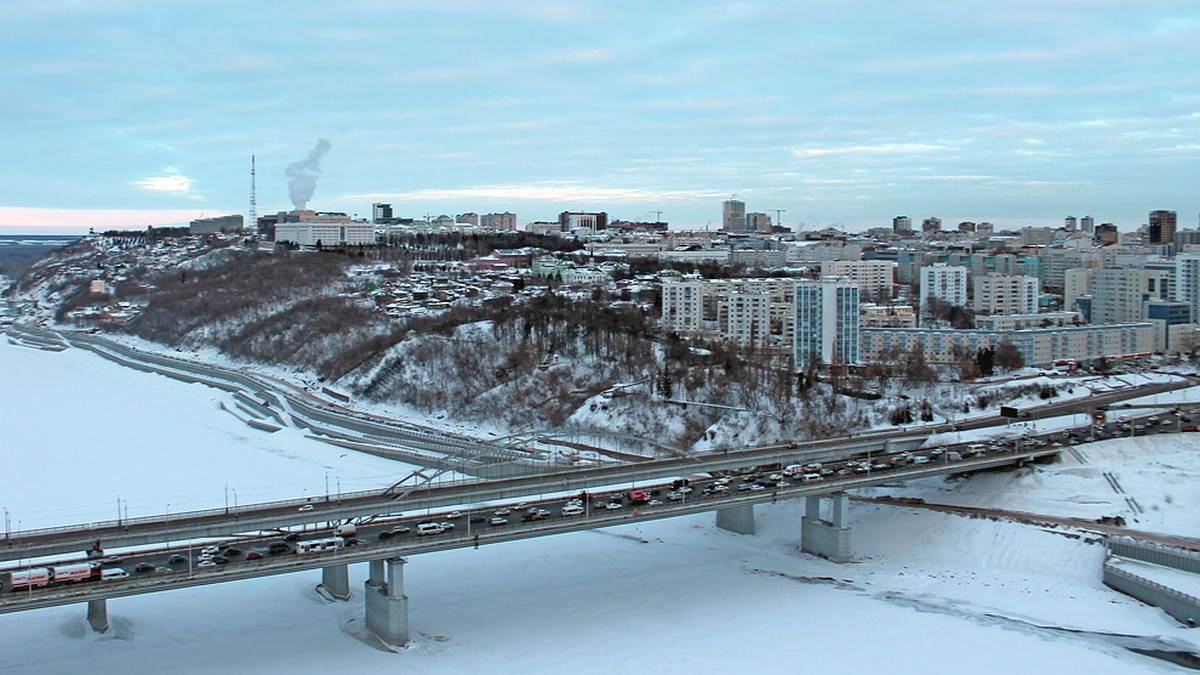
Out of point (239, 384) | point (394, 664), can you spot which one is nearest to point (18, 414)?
point (239, 384)

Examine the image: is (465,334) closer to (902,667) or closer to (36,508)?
(36,508)

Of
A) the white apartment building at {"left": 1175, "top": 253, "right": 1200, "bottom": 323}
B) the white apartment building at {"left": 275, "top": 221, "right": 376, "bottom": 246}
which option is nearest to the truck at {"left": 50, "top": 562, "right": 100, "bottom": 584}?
the white apartment building at {"left": 1175, "top": 253, "right": 1200, "bottom": 323}

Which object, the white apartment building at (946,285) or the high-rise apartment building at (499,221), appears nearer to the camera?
the white apartment building at (946,285)

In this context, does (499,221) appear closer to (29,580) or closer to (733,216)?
(733,216)

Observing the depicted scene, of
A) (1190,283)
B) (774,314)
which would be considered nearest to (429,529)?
(774,314)

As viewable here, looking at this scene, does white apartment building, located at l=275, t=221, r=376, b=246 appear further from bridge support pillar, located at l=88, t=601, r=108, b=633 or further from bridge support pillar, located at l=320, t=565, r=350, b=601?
bridge support pillar, located at l=88, t=601, r=108, b=633

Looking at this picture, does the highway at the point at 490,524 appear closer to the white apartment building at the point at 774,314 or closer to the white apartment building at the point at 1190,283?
the white apartment building at the point at 774,314

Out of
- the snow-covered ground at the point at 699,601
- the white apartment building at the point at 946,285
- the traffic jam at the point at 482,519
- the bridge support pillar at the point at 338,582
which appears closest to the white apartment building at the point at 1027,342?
the white apartment building at the point at 946,285
